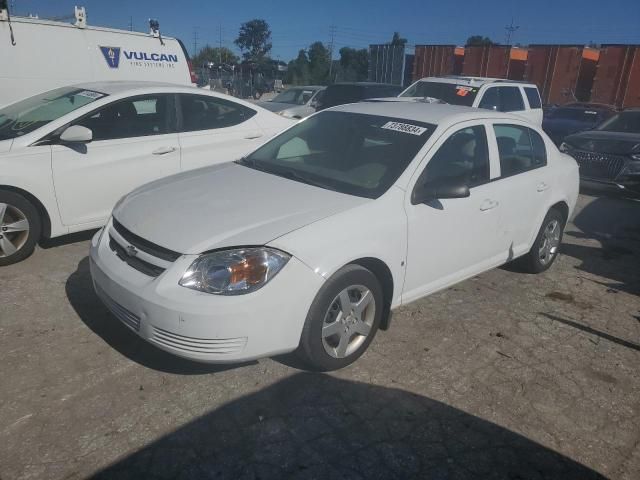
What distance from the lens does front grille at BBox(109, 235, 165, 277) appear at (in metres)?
2.86

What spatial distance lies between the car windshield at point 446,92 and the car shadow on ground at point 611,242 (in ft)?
9.50

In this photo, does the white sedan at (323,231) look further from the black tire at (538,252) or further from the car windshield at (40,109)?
the car windshield at (40,109)

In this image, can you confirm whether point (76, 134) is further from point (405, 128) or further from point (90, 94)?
point (405, 128)

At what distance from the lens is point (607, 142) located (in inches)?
343

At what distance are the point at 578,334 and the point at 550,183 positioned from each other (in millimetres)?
1427

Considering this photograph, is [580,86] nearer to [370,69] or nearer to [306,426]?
[370,69]

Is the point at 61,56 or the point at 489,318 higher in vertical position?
the point at 61,56

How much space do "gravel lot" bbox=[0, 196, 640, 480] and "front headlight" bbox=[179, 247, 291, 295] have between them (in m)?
0.68

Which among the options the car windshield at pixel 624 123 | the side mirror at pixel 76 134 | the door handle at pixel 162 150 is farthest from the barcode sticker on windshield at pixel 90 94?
the car windshield at pixel 624 123

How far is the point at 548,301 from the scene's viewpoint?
14.8 ft

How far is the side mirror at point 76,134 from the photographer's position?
443cm

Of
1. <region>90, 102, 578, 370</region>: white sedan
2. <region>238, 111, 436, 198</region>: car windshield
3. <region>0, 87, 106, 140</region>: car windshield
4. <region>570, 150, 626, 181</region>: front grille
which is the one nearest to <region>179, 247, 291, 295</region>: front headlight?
<region>90, 102, 578, 370</region>: white sedan

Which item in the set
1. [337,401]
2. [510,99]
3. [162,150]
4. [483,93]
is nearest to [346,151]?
[337,401]

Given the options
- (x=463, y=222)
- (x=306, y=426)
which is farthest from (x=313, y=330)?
(x=463, y=222)
